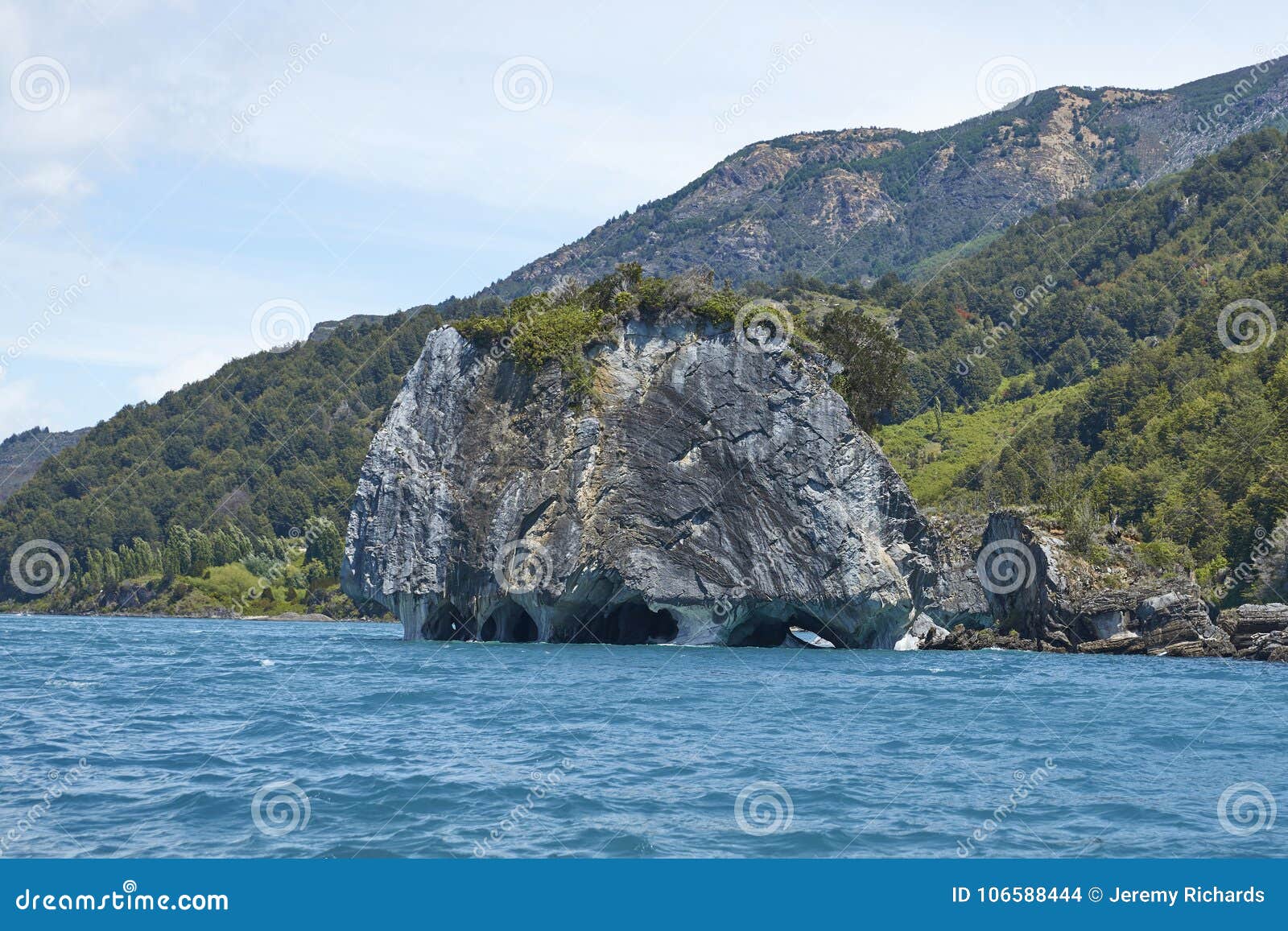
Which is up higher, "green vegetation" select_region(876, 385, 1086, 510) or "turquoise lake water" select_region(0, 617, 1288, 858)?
"green vegetation" select_region(876, 385, 1086, 510)

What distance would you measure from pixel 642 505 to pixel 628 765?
130 ft

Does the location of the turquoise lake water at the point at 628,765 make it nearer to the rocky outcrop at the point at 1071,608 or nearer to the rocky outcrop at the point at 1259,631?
the rocky outcrop at the point at 1259,631

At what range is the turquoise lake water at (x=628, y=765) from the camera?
16.3 m

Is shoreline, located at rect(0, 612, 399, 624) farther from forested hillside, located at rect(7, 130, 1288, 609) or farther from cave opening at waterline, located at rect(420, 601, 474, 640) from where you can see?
cave opening at waterline, located at rect(420, 601, 474, 640)

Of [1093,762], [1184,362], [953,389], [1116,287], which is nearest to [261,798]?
[1093,762]

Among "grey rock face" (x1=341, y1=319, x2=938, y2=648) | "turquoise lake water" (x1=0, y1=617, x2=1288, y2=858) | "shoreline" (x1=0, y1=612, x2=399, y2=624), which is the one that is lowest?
"shoreline" (x1=0, y1=612, x2=399, y2=624)

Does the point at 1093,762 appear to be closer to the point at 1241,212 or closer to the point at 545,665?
the point at 545,665

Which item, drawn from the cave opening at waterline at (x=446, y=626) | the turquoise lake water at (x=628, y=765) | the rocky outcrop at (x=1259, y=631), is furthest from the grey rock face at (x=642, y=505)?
the turquoise lake water at (x=628, y=765)

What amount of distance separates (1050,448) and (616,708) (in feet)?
322

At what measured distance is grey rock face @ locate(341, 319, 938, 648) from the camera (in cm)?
6047

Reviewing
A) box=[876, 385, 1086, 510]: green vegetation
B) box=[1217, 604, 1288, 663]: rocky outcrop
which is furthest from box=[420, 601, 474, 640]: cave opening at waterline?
box=[876, 385, 1086, 510]: green vegetation

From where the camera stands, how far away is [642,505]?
200 feet

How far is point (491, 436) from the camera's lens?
6462 centimetres

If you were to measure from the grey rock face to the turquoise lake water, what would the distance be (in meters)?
19.4
